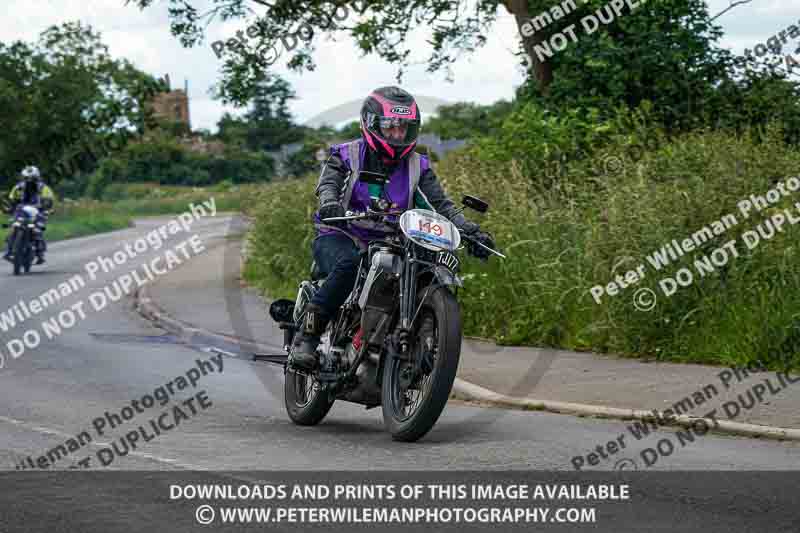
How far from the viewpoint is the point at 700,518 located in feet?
19.5

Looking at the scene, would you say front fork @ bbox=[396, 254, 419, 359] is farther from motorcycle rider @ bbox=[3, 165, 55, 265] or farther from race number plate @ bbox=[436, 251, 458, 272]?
motorcycle rider @ bbox=[3, 165, 55, 265]

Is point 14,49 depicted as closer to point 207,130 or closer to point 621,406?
point 207,130

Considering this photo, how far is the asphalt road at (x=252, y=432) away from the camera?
7.46 m

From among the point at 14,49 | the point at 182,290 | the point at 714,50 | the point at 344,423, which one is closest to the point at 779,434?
the point at 344,423

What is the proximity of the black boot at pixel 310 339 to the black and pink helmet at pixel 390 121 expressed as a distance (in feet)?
3.89

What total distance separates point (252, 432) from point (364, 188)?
1861 millimetres

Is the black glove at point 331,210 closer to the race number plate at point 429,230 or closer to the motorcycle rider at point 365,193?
the motorcycle rider at point 365,193

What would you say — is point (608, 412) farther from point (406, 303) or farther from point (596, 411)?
point (406, 303)

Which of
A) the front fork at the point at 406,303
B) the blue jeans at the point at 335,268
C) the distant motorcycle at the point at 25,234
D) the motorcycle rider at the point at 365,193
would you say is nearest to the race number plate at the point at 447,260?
the front fork at the point at 406,303
